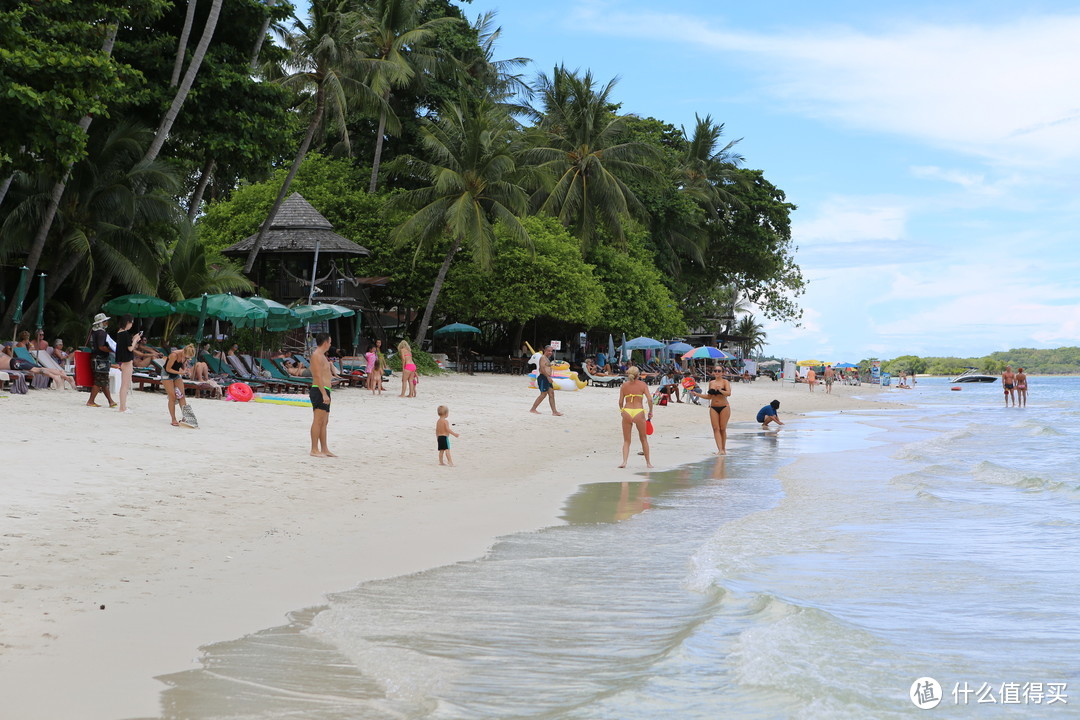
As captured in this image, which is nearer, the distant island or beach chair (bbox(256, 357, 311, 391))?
beach chair (bbox(256, 357, 311, 391))

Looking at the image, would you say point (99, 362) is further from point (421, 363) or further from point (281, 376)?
point (421, 363)

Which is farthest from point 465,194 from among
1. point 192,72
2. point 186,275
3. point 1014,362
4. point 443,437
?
point 1014,362

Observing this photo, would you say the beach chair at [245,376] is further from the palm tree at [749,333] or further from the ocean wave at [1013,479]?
the palm tree at [749,333]

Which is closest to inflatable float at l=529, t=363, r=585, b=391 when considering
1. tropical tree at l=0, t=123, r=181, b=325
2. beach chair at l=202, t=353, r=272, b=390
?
beach chair at l=202, t=353, r=272, b=390

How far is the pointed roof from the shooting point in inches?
1195

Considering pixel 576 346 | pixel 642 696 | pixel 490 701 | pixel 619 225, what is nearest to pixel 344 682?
pixel 490 701

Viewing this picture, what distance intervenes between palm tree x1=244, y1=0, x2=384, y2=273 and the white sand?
12.9 meters

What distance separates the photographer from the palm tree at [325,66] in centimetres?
2666

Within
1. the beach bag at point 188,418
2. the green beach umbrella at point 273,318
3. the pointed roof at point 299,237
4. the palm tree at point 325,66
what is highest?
the palm tree at point 325,66

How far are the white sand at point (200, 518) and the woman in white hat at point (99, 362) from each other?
42 cm

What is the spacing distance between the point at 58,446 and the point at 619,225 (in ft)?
95.9

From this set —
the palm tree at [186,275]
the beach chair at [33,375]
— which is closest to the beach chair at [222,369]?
the beach chair at [33,375]

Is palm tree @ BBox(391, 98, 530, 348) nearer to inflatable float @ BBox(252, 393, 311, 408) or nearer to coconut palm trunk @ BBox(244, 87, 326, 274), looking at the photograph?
coconut palm trunk @ BBox(244, 87, 326, 274)

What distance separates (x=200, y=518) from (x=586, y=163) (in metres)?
31.4
